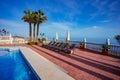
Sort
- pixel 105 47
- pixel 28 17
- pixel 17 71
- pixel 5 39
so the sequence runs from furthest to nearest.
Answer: pixel 5 39 → pixel 28 17 → pixel 105 47 → pixel 17 71

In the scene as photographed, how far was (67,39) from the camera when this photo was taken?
15.9 metres

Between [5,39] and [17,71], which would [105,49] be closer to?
[17,71]

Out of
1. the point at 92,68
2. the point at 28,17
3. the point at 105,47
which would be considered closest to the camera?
the point at 92,68

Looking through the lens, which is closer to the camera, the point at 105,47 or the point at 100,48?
the point at 105,47

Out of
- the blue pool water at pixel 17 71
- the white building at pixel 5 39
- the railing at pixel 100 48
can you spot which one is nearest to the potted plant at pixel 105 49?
the railing at pixel 100 48

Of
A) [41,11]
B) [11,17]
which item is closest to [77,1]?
[41,11]

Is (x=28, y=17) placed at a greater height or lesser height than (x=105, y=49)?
greater

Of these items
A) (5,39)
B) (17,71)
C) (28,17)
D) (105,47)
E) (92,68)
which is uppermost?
(28,17)

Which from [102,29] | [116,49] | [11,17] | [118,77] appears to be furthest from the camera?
[11,17]

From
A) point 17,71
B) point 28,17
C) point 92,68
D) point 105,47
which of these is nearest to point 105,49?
point 105,47

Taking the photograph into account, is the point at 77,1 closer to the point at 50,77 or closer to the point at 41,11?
the point at 41,11

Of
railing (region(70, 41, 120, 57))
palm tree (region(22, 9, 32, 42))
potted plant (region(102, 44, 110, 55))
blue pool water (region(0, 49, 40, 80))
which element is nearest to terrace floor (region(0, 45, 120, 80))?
blue pool water (region(0, 49, 40, 80))

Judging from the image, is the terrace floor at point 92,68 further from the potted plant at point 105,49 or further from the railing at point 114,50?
the potted plant at point 105,49

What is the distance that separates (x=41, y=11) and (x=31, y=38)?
511cm
